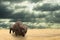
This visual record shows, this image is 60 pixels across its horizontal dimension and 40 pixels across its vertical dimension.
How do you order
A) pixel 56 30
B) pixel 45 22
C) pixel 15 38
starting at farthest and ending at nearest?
pixel 45 22, pixel 56 30, pixel 15 38

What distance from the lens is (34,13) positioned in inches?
69.1

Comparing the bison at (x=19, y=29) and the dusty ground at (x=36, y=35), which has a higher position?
the bison at (x=19, y=29)

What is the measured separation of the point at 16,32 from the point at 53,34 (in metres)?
0.29

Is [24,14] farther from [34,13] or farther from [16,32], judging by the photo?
[16,32]

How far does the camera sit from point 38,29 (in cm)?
163

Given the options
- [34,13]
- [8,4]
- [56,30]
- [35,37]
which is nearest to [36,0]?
[34,13]

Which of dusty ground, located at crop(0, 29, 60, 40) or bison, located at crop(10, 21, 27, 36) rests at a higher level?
bison, located at crop(10, 21, 27, 36)

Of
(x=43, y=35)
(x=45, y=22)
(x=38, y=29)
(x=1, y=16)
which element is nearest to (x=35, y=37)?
(x=43, y=35)

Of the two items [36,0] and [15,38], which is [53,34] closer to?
[15,38]

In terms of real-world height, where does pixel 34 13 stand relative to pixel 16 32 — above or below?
above

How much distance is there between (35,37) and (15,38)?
15cm

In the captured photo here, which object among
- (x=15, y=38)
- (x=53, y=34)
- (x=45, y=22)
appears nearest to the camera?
(x=15, y=38)

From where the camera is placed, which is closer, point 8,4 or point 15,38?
point 15,38

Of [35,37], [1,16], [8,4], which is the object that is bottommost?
[35,37]
